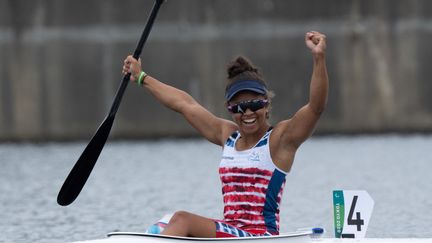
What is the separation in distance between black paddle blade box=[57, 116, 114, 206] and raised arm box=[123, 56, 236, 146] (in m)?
1.46

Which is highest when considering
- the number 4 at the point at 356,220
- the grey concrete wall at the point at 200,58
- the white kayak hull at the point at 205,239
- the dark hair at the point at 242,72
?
the grey concrete wall at the point at 200,58

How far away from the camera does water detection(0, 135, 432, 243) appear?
17406mm

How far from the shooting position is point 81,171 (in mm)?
12742

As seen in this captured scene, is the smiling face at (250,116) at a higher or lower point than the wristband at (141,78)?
lower

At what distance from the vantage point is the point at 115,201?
69.6 feet

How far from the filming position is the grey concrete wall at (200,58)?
35.2m

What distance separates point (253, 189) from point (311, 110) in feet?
2.46

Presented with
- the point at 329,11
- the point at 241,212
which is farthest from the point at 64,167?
the point at 241,212

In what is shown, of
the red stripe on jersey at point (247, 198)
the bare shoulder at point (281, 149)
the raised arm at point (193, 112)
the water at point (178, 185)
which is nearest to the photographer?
the red stripe on jersey at point (247, 198)

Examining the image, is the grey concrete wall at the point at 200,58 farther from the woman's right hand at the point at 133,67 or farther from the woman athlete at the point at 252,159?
the woman athlete at the point at 252,159

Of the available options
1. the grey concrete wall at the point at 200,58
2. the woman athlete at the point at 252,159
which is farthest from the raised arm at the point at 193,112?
the grey concrete wall at the point at 200,58

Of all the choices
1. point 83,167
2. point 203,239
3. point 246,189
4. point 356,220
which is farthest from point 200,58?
point 203,239

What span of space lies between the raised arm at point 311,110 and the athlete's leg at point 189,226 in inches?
31.7

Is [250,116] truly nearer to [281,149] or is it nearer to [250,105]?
[250,105]
